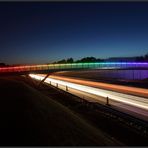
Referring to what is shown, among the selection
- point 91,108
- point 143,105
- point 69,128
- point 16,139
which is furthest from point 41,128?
point 143,105

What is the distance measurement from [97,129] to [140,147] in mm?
5578

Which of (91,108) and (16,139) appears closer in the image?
(16,139)

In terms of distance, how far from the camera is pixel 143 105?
118ft

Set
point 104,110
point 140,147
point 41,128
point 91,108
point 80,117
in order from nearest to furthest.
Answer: point 140,147 → point 41,128 → point 80,117 → point 104,110 → point 91,108

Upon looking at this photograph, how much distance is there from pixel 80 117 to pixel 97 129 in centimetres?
576

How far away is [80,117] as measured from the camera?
29266 mm

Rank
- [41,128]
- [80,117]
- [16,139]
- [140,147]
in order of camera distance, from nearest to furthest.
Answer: [140,147] < [16,139] < [41,128] < [80,117]

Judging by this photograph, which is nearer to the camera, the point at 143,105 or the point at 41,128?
the point at 41,128

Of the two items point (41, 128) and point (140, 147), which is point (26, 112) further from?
point (140, 147)

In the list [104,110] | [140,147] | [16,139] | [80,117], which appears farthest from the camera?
[104,110]

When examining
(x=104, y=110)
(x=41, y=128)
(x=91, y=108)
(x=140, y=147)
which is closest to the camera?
(x=140, y=147)

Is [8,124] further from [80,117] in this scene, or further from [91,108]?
[91,108]

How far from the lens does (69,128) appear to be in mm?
23984

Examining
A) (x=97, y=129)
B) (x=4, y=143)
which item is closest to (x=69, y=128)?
(x=97, y=129)
